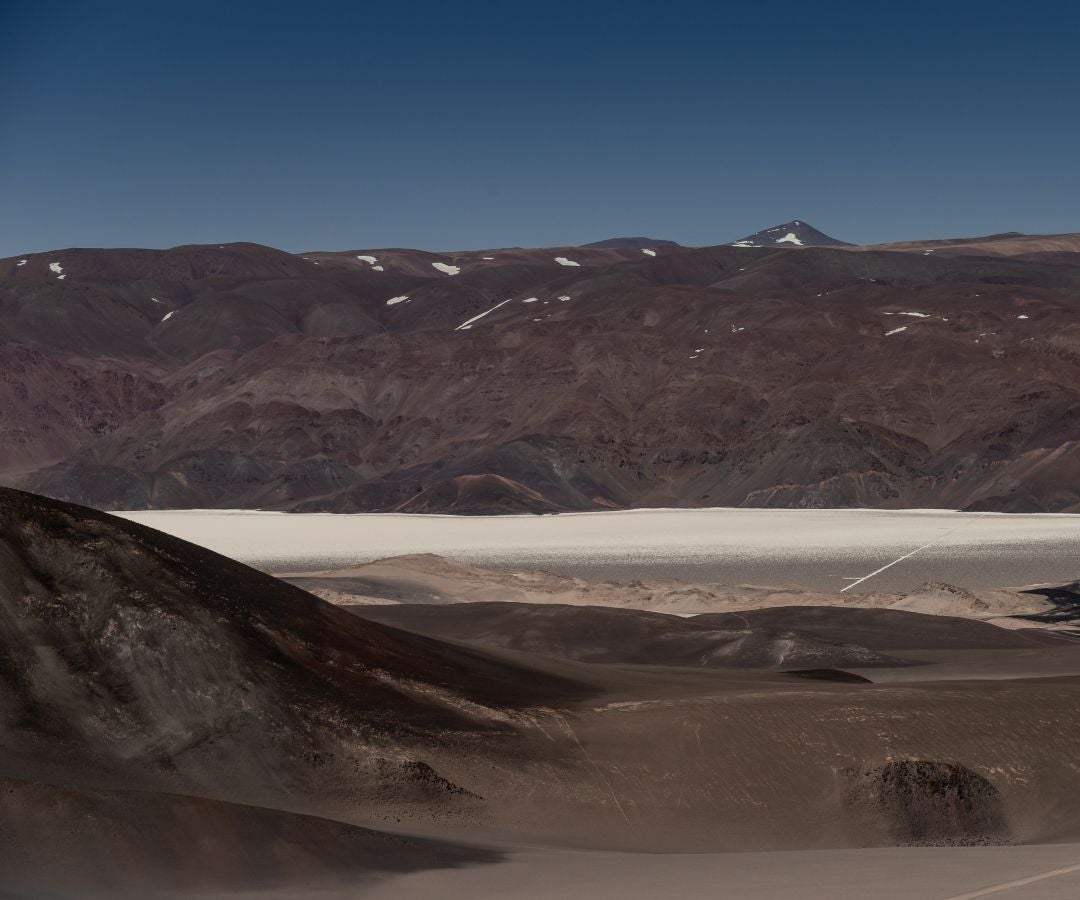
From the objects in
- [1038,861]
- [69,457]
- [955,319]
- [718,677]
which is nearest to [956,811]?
[1038,861]

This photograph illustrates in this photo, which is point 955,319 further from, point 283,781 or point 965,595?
point 283,781

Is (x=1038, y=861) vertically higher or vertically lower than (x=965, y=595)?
higher

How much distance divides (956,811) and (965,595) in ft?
77.4

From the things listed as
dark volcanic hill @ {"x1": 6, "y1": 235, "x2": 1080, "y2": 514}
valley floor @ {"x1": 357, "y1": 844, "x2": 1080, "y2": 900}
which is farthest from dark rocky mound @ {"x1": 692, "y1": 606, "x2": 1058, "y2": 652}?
dark volcanic hill @ {"x1": 6, "y1": 235, "x2": 1080, "y2": 514}

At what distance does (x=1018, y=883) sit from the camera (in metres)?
8.84

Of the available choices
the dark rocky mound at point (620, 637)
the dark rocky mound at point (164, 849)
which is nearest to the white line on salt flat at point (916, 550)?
the dark rocky mound at point (620, 637)

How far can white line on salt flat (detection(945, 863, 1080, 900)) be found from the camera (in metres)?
8.46

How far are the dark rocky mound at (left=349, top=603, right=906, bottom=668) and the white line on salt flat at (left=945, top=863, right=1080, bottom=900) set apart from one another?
13.0 metres

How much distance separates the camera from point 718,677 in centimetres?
1838

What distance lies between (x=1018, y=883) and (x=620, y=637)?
17326 millimetres

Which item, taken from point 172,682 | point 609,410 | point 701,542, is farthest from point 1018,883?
point 609,410

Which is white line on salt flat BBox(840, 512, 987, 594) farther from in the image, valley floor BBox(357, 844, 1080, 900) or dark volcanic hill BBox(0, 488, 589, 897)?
valley floor BBox(357, 844, 1080, 900)

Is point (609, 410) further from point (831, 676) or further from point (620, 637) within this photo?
point (831, 676)

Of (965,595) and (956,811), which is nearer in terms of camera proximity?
(956,811)
